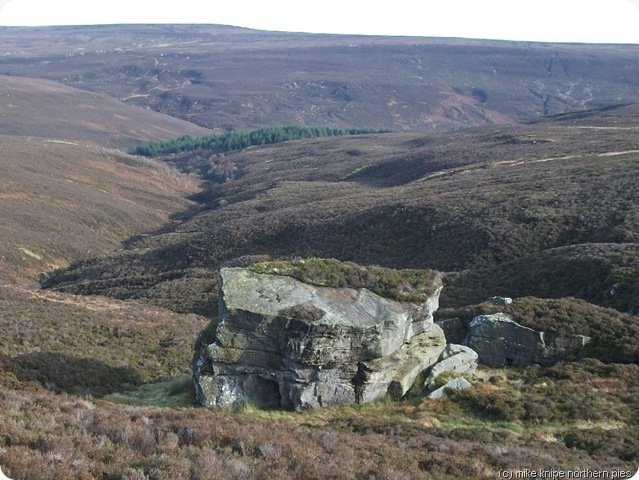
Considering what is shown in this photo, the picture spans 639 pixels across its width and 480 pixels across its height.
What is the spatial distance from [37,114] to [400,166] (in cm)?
11955

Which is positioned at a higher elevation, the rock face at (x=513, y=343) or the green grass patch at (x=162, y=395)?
the rock face at (x=513, y=343)

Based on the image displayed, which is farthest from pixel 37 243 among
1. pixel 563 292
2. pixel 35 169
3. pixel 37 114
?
pixel 37 114

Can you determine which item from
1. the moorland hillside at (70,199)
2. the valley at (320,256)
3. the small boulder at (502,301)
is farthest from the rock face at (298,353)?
the moorland hillside at (70,199)

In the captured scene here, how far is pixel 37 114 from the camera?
17150 centimetres

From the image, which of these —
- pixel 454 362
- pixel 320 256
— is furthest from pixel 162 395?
pixel 320 256

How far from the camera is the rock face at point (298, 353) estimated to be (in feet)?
50.7

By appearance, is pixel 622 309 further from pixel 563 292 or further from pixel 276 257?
pixel 276 257

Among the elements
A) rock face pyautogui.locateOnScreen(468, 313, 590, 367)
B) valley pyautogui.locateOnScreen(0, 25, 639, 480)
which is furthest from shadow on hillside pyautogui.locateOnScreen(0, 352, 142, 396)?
rock face pyautogui.locateOnScreen(468, 313, 590, 367)

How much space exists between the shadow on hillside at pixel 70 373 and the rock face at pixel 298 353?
3.15 metres

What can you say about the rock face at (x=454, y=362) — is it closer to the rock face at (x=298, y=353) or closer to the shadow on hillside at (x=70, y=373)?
the rock face at (x=298, y=353)

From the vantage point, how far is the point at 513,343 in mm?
19109

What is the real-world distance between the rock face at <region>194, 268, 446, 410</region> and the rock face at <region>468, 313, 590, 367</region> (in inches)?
155

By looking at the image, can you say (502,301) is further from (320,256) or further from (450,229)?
(320,256)

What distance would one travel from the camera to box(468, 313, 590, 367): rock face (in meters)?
18.7
